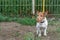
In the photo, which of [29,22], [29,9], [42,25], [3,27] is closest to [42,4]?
[29,9]

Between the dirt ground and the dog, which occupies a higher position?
the dog

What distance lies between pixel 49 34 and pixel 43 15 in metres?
0.95

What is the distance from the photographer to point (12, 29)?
9484mm

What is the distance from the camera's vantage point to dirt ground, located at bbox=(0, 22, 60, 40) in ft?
27.3

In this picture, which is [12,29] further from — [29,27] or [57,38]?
[57,38]

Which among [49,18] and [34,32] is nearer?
[34,32]

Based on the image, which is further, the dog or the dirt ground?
the dirt ground

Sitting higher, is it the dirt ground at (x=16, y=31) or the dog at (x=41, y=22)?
the dog at (x=41, y=22)

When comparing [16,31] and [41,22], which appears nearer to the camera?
[41,22]

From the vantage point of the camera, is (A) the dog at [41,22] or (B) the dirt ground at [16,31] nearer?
(A) the dog at [41,22]

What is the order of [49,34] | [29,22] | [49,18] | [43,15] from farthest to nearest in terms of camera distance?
[49,18], [29,22], [49,34], [43,15]

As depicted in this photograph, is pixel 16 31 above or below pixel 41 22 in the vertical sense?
below

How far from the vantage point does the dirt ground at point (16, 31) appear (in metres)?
8.32

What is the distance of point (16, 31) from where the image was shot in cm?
911
